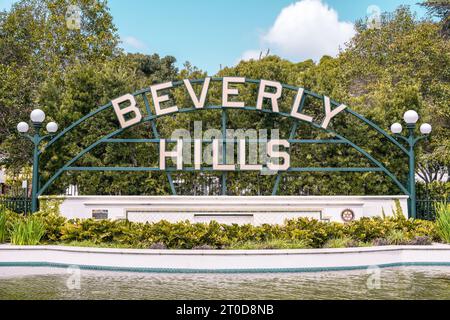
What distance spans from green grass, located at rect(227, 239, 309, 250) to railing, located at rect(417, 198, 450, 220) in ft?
26.8

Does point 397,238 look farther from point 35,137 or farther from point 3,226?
point 35,137

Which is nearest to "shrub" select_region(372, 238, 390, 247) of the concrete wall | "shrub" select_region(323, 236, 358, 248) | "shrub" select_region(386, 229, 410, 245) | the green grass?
"shrub" select_region(386, 229, 410, 245)

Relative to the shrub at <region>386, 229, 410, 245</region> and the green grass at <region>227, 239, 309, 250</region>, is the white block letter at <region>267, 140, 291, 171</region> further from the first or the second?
the green grass at <region>227, 239, 309, 250</region>

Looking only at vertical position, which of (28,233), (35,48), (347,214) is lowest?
(28,233)

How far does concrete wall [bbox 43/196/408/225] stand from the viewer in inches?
768

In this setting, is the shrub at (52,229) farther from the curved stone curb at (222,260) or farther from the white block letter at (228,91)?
the white block letter at (228,91)

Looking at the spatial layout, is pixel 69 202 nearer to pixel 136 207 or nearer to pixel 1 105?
pixel 136 207

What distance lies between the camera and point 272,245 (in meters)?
14.2

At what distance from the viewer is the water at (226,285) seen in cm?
1008

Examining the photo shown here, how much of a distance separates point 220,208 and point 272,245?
5535 millimetres

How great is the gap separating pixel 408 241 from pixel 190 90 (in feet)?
31.0

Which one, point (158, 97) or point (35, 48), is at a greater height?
point (35, 48)

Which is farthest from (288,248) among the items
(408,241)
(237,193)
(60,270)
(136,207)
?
(237,193)

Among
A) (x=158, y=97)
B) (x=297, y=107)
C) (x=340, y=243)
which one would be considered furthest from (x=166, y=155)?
(x=340, y=243)
